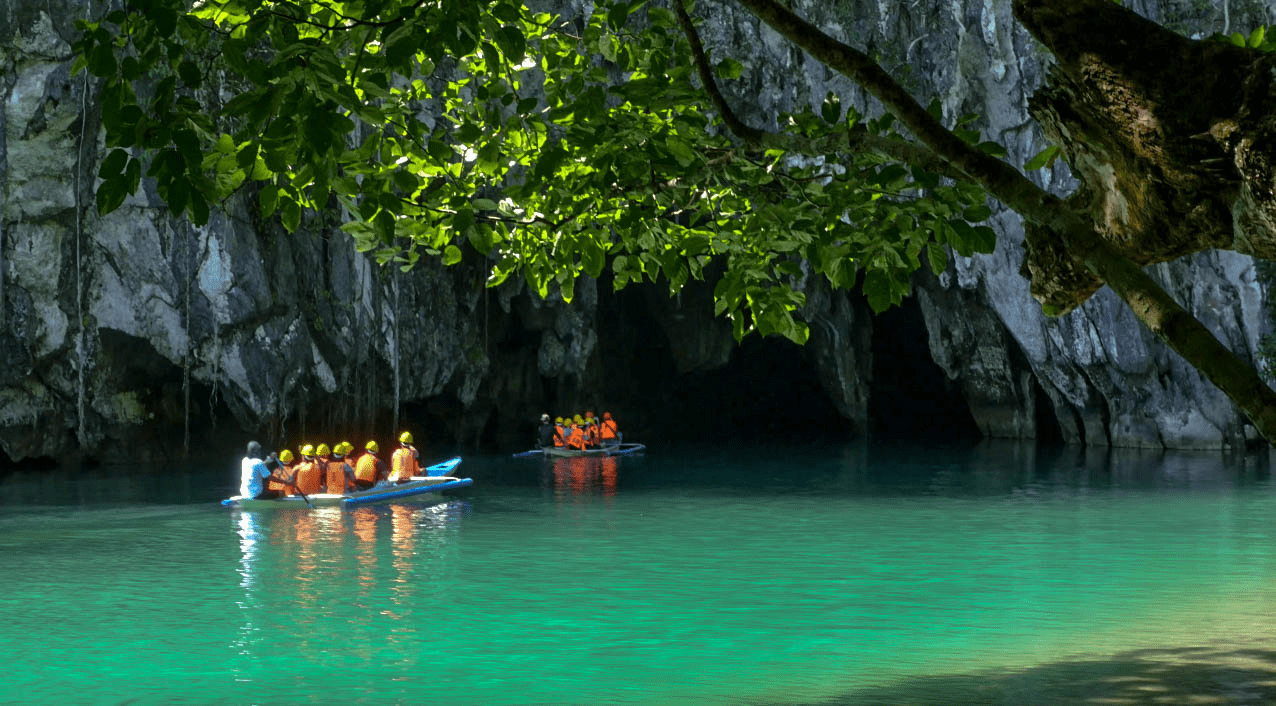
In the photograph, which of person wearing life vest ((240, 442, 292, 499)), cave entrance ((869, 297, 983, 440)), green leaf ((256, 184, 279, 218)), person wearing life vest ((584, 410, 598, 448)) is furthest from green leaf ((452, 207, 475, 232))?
cave entrance ((869, 297, 983, 440))

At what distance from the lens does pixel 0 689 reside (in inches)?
371

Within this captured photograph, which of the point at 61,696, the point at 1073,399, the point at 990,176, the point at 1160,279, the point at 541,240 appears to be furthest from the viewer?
the point at 1073,399

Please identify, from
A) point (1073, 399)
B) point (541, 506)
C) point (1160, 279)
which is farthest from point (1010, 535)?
point (1073, 399)

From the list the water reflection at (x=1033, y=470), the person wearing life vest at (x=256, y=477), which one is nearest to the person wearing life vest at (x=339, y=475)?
the person wearing life vest at (x=256, y=477)

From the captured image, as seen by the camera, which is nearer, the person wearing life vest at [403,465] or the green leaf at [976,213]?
the green leaf at [976,213]

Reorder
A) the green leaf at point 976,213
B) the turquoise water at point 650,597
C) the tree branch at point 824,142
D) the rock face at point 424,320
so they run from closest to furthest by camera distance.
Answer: the green leaf at point 976,213
the tree branch at point 824,142
the turquoise water at point 650,597
the rock face at point 424,320

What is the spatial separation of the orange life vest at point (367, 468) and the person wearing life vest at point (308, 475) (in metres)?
0.76

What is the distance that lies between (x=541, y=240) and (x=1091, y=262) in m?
3.03

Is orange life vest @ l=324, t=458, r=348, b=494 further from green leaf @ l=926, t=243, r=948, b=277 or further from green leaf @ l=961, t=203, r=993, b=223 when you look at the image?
green leaf @ l=961, t=203, r=993, b=223

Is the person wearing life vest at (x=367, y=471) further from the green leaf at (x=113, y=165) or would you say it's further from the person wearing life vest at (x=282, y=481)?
the green leaf at (x=113, y=165)

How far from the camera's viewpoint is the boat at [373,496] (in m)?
20.2

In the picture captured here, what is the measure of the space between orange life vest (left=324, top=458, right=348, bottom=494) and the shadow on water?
1319 centimetres

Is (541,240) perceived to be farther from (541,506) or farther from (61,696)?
(541,506)

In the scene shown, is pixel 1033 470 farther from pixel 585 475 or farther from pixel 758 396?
pixel 758 396
